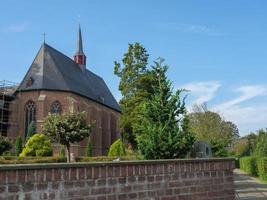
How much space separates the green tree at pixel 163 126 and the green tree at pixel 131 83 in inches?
1306

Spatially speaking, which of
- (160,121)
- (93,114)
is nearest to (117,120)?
(93,114)

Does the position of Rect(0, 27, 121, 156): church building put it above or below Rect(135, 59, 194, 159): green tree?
above

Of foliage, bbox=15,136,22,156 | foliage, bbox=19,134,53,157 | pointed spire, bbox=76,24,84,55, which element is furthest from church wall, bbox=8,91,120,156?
pointed spire, bbox=76,24,84,55

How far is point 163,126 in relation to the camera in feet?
36.4

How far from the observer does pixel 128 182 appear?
16.7 feet

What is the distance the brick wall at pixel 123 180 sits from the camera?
4.14 metres

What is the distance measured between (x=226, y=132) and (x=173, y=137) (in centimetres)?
3909

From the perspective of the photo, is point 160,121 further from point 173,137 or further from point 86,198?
point 86,198

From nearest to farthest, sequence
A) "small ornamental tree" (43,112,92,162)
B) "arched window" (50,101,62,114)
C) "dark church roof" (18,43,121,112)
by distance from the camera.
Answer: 1. "small ornamental tree" (43,112,92,162)
2. "arched window" (50,101,62,114)
3. "dark church roof" (18,43,121,112)

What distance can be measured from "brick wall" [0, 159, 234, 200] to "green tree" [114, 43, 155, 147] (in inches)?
1543

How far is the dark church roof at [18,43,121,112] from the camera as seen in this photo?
4331 centimetres

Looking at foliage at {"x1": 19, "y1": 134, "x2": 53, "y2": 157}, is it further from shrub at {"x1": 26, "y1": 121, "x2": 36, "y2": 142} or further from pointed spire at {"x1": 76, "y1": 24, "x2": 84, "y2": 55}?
pointed spire at {"x1": 76, "y1": 24, "x2": 84, "y2": 55}

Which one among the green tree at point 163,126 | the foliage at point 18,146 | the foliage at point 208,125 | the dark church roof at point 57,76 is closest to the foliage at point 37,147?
the foliage at point 18,146

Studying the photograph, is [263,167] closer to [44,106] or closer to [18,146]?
[18,146]
